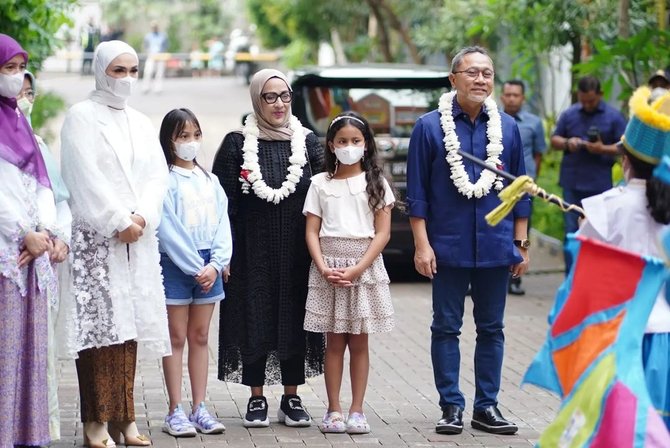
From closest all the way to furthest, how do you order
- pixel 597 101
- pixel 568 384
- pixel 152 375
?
pixel 568 384, pixel 152 375, pixel 597 101

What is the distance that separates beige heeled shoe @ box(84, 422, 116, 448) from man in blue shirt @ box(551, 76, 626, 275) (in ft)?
21.6

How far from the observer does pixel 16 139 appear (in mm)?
6879

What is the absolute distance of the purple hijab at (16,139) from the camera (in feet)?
22.4

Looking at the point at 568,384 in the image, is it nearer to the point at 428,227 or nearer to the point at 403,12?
the point at 428,227

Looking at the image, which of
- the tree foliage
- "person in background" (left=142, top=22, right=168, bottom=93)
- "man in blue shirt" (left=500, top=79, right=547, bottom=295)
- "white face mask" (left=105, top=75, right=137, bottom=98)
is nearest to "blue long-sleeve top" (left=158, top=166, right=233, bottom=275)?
"white face mask" (left=105, top=75, right=137, bottom=98)

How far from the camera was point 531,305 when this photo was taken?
13.6m

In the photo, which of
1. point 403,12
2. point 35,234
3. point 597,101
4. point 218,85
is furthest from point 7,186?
point 218,85

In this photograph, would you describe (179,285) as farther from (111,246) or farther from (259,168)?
(259,168)

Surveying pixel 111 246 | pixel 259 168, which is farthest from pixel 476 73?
pixel 111 246

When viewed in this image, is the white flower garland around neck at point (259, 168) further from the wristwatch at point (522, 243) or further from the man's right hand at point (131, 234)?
the wristwatch at point (522, 243)

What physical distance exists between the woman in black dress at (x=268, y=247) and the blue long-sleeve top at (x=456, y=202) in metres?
0.66

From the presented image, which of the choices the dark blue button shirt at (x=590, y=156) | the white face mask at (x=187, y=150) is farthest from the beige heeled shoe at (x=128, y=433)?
the dark blue button shirt at (x=590, y=156)

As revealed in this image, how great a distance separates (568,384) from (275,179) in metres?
2.86

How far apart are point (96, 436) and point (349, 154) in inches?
79.5
